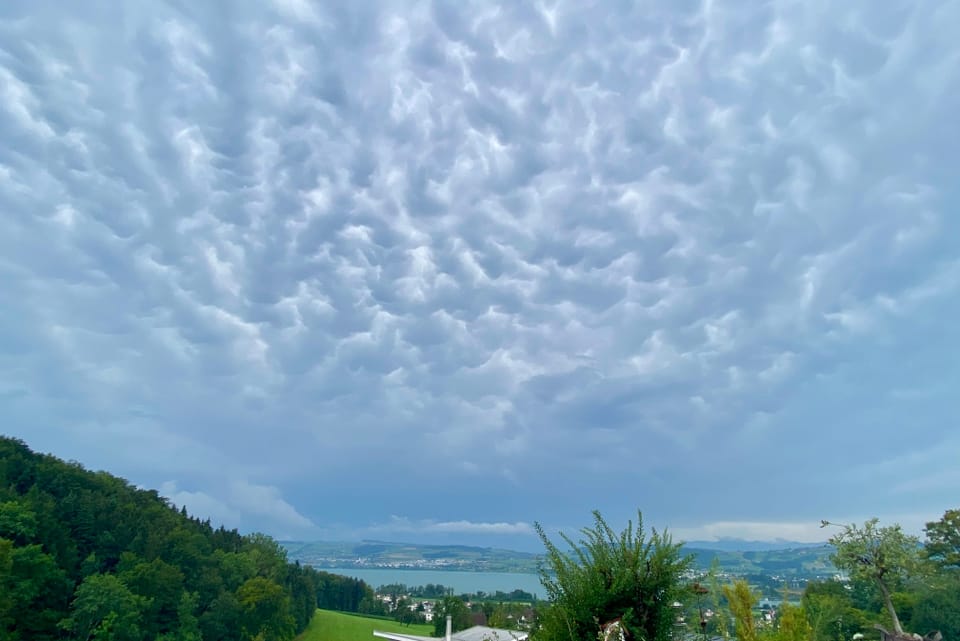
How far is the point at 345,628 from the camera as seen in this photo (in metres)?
97.1

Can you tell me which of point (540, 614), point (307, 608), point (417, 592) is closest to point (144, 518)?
point (307, 608)

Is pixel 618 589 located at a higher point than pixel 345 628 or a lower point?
higher

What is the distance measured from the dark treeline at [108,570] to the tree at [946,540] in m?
61.4

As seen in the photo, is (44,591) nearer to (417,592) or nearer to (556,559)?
(556,559)

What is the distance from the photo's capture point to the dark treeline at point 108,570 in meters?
48.0

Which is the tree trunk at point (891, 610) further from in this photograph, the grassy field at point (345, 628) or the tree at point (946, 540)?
the grassy field at point (345, 628)

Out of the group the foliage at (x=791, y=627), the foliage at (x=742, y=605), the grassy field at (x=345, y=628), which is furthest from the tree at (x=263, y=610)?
the foliage at (x=791, y=627)

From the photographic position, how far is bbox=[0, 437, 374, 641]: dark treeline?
157 ft

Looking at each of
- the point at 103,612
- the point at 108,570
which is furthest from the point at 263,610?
the point at 103,612

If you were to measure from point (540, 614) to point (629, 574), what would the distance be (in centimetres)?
203

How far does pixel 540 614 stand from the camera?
11039 millimetres

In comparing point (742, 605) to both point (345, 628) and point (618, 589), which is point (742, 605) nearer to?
point (618, 589)

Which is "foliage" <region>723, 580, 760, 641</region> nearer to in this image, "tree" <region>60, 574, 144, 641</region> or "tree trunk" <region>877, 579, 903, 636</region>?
"tree trunk" <region>877, 579, 903, 636</region>

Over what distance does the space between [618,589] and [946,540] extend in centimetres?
4803
